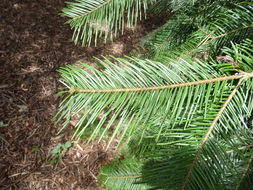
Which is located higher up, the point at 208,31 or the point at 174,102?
the point at 208,31

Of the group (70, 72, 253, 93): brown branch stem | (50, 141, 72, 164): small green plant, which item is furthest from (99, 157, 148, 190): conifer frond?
(50, 141, 72, 164): small green plant

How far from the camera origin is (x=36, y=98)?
2.54m

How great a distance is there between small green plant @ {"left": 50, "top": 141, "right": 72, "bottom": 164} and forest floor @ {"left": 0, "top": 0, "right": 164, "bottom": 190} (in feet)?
0.15

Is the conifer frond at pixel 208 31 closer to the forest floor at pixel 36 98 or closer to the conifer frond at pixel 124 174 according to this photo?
the conifer frond at pixel 124 174

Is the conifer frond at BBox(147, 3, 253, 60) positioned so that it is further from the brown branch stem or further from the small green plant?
the small green plant

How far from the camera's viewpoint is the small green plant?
222 cm

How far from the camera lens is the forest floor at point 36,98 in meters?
2.14

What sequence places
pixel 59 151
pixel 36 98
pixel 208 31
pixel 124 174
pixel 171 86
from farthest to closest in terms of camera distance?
pixel 36 98 < pixel 59 151 < pixel 124 174 < pixel 208 31 < pixel 171 86

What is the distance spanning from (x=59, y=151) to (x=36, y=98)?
79 centimetres

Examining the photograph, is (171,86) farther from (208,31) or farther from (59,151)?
(59,151)

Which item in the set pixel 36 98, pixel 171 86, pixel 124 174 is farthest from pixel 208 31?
pixel 36 98

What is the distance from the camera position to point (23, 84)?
2590 millimetres

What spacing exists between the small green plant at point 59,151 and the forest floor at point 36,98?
4 centimetres

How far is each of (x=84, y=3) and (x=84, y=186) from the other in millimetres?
1983
